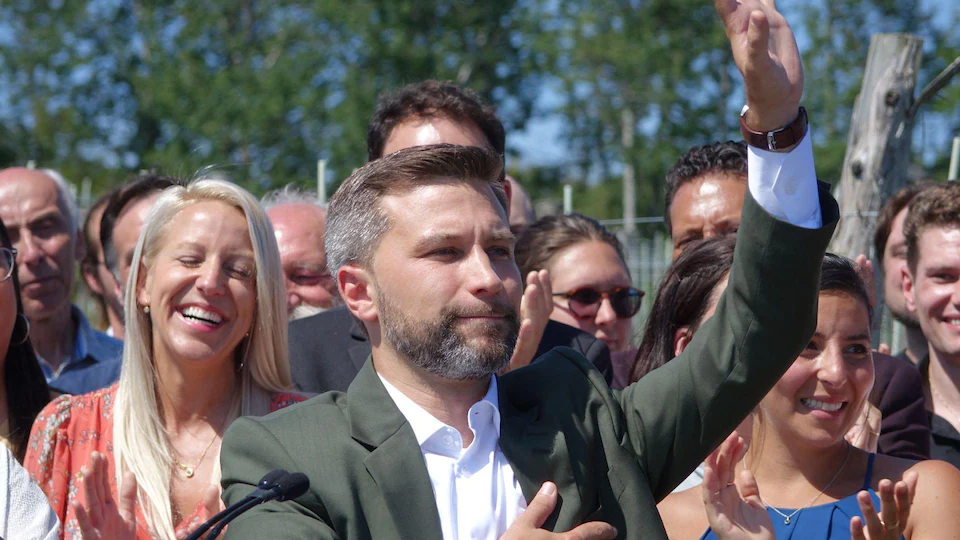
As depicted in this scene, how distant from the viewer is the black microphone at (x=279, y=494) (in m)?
2.27

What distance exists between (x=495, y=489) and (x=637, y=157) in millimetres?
24447

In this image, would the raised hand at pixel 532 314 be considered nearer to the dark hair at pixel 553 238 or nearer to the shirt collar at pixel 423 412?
the shirt collar at pixel 423 412

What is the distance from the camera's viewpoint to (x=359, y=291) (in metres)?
2.82

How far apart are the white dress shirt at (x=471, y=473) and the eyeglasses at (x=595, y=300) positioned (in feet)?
7.74

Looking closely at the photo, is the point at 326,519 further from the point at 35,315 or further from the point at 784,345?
the point at 35,315

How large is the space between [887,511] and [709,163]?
207 cm

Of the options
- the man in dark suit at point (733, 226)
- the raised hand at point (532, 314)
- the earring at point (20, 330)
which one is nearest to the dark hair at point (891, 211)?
the man in dark suit at point (733, 226)

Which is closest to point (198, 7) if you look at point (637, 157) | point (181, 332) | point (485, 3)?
point (485, 3)

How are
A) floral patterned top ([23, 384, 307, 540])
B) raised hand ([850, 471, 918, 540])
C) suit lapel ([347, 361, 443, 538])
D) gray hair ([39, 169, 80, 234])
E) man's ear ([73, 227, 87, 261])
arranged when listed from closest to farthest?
suit lapel ([347, 361, 443, 538]), raised hand ([850, 471, 918, 540]), floral patterned top ([23, 384, 307, 540]), gray hair ([39, 169, 80, 234]), man's ear ([73, 227, 87, 261])

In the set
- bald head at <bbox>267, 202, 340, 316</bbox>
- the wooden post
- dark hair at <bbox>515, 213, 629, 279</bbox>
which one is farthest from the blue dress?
the wooden post

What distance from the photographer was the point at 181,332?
3664 mm

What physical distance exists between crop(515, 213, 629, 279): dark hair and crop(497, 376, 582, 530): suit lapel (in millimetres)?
2495

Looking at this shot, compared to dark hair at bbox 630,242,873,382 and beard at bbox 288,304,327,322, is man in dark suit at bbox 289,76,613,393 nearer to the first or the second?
dark hair at bbox 630,242,873,382

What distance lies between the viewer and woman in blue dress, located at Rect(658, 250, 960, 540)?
3.06m
